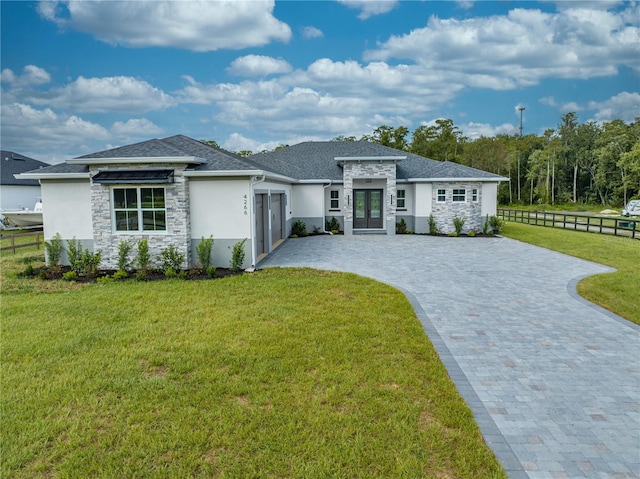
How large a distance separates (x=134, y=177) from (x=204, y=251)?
303 cm

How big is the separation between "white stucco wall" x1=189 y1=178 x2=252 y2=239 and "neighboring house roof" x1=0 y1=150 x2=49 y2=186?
27171mm

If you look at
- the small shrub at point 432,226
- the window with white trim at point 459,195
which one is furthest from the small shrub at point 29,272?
the window with white trim at point 459,195

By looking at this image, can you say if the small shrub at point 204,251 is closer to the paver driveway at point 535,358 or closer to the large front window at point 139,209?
the large front window at point 139,209

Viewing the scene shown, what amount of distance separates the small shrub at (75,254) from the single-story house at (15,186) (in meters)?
23.3

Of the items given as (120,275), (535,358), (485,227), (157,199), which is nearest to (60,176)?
(157,199)

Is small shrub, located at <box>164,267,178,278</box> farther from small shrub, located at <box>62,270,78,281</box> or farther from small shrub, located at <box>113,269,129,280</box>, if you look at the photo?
small shrub, located at <box>62,270,78,281</box>

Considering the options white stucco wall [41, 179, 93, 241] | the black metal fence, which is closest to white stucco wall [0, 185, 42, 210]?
white stucco wall [41, 179, 93, 241]

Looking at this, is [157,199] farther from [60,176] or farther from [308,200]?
[308,200]

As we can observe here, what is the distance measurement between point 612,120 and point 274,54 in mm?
58592

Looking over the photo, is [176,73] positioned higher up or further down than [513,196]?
higher up

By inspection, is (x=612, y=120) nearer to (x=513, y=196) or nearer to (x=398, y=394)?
(x=513, y=196)

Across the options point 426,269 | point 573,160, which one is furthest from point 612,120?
point 426,269

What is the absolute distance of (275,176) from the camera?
15258mm

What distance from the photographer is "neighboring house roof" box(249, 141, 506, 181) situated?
70.0 feet
